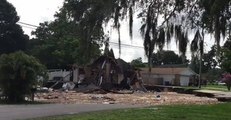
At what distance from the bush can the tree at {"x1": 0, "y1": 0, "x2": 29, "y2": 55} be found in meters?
51.8

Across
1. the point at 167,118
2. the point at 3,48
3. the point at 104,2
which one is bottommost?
the point at 167,118

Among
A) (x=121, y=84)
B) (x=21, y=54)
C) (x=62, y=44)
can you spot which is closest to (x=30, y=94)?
(x=21, y=54)

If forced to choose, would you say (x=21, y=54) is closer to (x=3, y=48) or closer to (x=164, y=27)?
(x=164, y=27)

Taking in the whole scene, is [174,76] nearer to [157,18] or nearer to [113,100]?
[113,100]

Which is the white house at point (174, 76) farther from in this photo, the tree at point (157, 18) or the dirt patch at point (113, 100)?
the tree at point (157, 18)

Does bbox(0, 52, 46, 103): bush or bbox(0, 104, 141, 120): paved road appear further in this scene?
bbox(0, 52, 46, 103): bush

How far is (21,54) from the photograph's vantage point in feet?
95.7

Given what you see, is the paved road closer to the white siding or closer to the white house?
the white house

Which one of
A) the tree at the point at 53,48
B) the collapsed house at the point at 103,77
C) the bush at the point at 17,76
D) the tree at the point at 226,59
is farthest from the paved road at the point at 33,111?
the tree at the point at 53,48

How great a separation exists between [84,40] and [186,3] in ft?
8.13

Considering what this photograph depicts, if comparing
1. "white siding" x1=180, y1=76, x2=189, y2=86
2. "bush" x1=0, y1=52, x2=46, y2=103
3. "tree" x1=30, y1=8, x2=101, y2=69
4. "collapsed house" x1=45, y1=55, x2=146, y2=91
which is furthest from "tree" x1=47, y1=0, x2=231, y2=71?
"white siding" x1=180, y1=76, x2=189, y2=86

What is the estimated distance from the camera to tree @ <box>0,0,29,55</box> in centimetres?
7956

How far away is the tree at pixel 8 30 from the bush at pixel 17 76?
51779mm

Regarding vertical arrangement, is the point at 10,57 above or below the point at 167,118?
above
